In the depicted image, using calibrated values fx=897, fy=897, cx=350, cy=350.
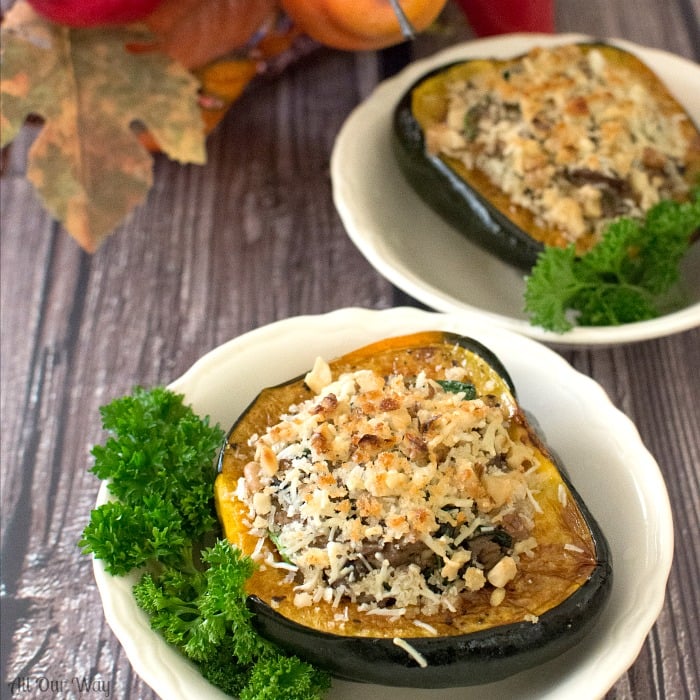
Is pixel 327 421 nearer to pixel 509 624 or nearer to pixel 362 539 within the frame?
pixel 362 539

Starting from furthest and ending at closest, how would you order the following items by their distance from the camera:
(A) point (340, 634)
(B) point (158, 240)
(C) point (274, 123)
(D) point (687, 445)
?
1. (C) point (274, 123)
2. (B) point (158, 240)
3. (D) point (687, 445)
4. (A) point (340, 634)

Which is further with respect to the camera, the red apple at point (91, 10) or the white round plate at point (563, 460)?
the red apple at point (91, 10)

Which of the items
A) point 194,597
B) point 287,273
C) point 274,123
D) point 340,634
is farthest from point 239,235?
point 340,634

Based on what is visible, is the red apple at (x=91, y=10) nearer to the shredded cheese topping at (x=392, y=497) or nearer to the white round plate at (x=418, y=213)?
the white round plate at (x=418, y=213)

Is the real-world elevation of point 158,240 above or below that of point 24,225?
below

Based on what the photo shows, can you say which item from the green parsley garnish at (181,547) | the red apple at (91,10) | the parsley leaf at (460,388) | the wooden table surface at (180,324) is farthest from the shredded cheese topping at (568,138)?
the green parsley garnish at (181,547)

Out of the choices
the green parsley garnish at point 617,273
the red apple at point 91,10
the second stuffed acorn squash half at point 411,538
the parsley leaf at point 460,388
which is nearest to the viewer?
the second stuffed acorn squash half at point 411,538

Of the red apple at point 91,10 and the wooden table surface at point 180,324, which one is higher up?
the red apple at point 91,10
